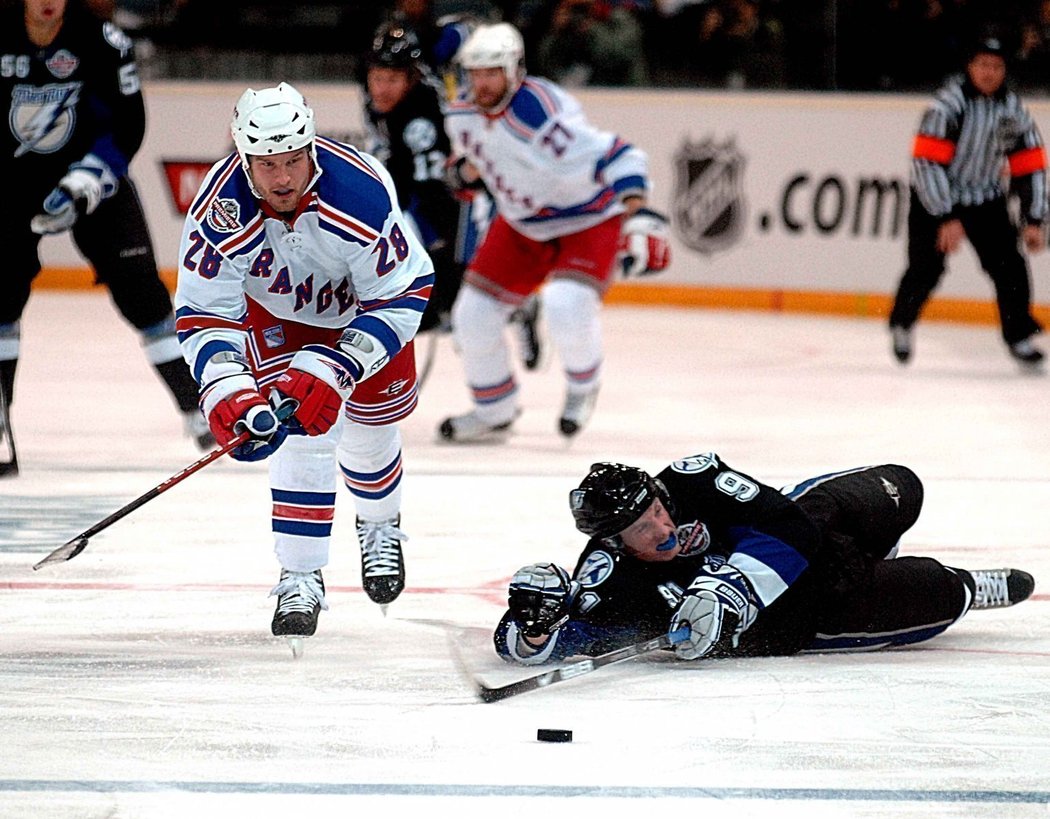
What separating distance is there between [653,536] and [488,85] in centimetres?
282

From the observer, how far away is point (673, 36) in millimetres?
9180

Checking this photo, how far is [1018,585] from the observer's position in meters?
3.57

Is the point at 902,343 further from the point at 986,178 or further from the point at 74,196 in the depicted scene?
the point at 74,196

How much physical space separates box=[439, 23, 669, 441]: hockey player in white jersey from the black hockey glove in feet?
8.59

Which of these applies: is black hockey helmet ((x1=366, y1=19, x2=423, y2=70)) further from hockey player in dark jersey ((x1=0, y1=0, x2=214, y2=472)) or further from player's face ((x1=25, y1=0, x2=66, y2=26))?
player's face ((x1=25, y1=0, x2=66, y2=26))

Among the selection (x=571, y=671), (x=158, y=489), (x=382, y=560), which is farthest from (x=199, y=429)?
(x=571, y=671)

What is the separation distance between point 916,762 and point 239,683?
1.18 metres

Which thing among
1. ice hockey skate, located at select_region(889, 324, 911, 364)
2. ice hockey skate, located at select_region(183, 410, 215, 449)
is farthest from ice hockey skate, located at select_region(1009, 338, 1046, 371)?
ice hockey skate, located at select_region(183, 410, 215, 449)

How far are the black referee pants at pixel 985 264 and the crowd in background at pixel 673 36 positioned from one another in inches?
58.9

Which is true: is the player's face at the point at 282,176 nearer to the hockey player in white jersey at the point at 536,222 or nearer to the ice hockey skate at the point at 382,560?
the ice hockey skate at the point at 382,560

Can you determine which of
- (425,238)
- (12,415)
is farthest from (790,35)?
(12,415)

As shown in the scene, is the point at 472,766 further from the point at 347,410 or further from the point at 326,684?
the point at 347,410

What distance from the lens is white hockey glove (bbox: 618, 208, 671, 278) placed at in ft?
18.3

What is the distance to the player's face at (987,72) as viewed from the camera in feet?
23.5
